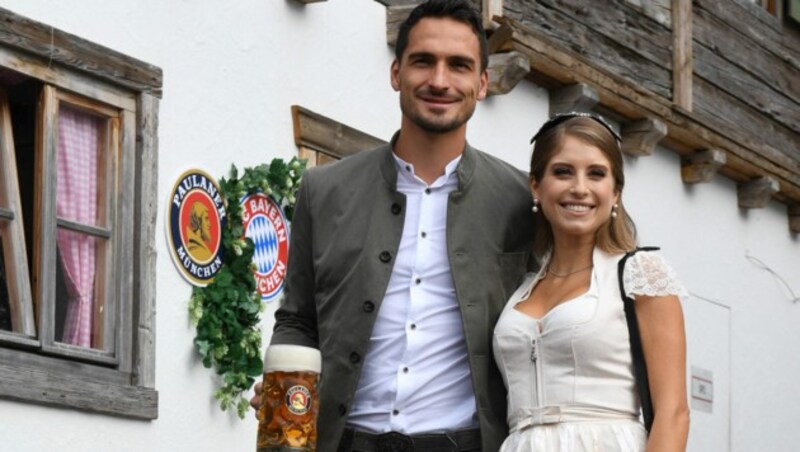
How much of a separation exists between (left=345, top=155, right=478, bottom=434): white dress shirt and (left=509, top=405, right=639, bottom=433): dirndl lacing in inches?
4.5

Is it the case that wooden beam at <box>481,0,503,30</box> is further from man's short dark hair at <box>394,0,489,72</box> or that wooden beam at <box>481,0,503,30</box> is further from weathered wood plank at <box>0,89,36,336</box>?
man's short dark hair at <box>394,0,489,72</box>

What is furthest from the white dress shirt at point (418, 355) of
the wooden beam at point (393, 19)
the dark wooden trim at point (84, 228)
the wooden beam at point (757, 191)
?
the wooden beam at point (757, 191)

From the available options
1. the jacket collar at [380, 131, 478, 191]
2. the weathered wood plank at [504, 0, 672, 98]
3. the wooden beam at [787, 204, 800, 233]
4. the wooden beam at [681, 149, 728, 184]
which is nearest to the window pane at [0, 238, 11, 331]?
the jacket collar at [380, 131, 478, 191]

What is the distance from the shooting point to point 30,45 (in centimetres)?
786

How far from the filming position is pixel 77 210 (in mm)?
8258

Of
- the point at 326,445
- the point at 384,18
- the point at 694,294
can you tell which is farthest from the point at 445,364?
the point at 694,294

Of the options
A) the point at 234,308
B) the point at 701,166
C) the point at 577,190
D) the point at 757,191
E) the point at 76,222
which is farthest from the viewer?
the point at 757,191

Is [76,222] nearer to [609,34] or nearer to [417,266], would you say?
[417,266]

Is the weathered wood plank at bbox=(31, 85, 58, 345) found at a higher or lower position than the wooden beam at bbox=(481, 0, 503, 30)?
lower

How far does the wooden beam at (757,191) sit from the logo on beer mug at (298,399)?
10.9m

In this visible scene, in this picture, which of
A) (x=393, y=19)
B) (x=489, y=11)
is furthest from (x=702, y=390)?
(x=393, y=19)

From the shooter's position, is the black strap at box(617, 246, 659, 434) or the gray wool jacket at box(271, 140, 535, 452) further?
the gray wool jacket at box(271, 140, 535, 452)

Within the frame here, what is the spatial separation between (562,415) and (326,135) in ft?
18.0

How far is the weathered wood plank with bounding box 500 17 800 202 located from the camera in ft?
37.9
